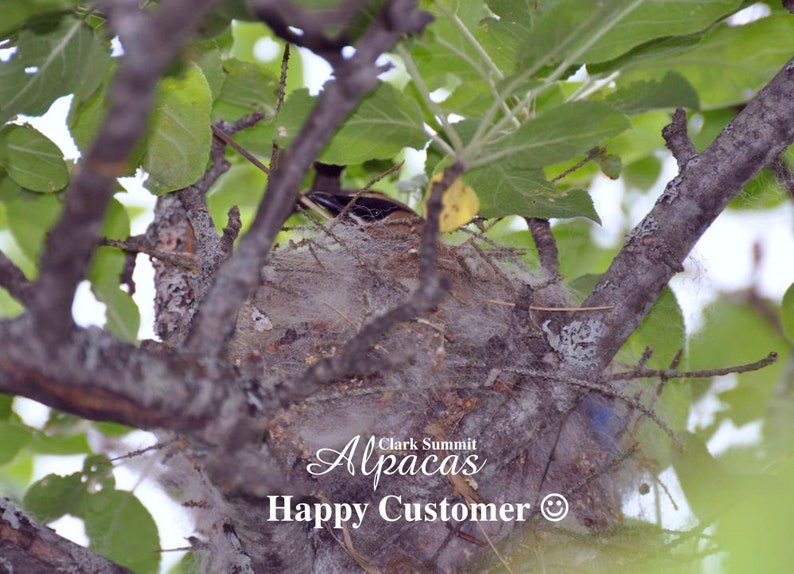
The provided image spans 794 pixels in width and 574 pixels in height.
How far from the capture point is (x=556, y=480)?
2.13 m

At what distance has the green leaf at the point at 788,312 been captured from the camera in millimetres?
2242

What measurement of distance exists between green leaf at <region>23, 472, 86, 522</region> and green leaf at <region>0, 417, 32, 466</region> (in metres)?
0.19

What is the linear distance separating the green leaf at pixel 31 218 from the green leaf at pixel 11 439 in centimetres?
46

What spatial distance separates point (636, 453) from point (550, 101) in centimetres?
96

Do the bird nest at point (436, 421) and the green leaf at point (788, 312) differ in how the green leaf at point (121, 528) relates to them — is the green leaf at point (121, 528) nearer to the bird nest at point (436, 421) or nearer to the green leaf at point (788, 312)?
the bird nest at point (436, 421)

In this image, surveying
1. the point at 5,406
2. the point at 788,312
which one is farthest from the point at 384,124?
the point at 5,406

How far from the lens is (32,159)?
2018 millimetres

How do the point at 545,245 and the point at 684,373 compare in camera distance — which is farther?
the point at 545,245

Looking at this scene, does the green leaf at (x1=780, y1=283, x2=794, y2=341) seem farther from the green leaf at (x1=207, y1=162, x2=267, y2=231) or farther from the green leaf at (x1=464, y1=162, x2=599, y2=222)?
the green leaf at (x1=207, y1=162, x2=267, y2=231)

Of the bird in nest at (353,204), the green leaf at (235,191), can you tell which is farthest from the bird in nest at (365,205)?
the green leaf at (235,191)

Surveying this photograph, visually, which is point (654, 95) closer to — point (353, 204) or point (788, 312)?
point (788, 312)

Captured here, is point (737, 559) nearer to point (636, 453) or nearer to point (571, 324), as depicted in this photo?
point (571, 324)

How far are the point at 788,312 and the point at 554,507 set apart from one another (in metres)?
0.81

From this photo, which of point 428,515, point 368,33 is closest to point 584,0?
point 368,33
